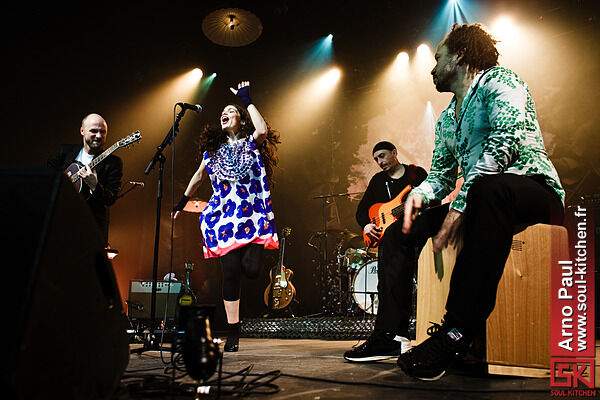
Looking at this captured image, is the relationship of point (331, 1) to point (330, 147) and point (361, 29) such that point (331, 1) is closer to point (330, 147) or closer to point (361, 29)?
point (361, 29)

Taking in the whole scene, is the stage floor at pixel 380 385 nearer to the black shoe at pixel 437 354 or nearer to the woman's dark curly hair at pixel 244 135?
the black shoe at pixel 437 354

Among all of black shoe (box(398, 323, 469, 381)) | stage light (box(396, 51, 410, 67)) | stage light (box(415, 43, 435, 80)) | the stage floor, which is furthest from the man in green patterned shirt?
stage light (box(396, 51, 410, 67))

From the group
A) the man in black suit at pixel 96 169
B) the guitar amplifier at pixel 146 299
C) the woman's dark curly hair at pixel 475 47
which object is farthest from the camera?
the guitar amplifier at pixel 146 299

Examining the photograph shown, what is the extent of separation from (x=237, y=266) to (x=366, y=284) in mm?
3274

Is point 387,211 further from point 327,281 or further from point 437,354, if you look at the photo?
point 437,354

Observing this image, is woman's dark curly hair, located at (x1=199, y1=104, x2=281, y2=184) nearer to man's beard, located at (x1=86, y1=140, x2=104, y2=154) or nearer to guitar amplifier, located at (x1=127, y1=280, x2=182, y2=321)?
man's beard, located at (x1=86, y1=140, x2=104, y2=154)

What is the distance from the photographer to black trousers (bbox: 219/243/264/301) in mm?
3785

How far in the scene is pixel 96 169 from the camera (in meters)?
4.23

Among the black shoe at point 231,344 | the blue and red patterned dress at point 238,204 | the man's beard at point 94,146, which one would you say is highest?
the man's beard at point 94,146

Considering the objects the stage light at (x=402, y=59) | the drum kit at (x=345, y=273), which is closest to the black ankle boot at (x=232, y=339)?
the drum kit at (x=345, y=273)

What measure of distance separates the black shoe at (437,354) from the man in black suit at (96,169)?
9.72 ft

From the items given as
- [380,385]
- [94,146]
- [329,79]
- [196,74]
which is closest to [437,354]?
[380,385]

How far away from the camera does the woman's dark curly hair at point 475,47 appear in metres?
2.43

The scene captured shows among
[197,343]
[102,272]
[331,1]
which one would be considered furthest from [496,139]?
[331,1]
